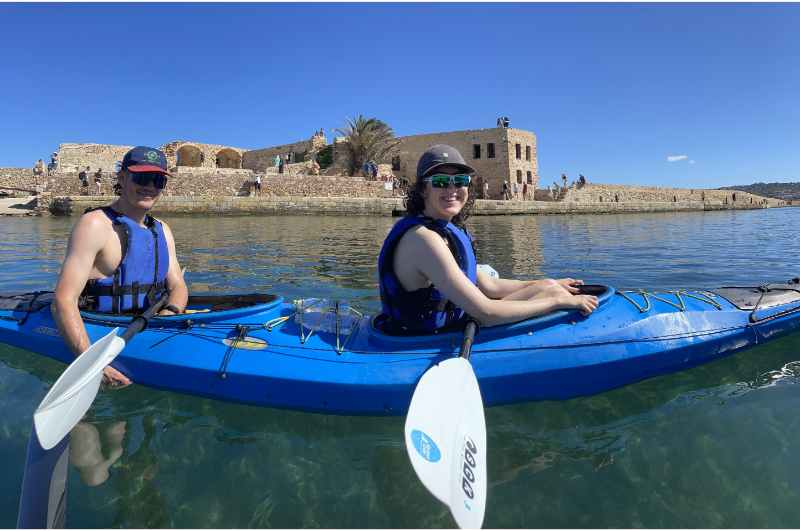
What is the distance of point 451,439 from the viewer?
7.06ft

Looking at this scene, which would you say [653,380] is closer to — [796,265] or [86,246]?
[86,246]

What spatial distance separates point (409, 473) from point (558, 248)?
10614 mm

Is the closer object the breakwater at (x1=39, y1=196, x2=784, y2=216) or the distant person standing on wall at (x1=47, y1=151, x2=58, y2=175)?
the breakwater at (x1=39, y1=196, x2=784, y2=216)

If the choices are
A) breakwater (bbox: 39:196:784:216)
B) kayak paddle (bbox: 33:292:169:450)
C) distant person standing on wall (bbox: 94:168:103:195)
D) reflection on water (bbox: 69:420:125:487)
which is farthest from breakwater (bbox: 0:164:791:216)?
kayak paddle (bbox: 33:292:169:450)

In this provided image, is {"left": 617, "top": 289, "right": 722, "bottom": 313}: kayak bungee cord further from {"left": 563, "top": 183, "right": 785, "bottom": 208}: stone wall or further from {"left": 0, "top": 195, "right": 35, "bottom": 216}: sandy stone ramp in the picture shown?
{"left": 563, "top": 183, "right": 785, "bottom": 208}: stone wall

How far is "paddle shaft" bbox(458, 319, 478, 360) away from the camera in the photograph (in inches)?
105

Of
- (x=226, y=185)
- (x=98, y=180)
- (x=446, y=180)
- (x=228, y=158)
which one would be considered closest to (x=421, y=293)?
(x=446, y=180)

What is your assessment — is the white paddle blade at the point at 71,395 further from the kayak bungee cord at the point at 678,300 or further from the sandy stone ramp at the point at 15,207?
the sandy stone ramp at the point at 15,207

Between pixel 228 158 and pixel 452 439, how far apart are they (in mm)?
39166

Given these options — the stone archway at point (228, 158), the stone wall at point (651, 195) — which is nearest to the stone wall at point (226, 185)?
the stone archway at point (228, 158)

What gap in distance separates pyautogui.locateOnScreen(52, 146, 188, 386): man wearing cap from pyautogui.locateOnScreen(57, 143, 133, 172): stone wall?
3009 centimetres

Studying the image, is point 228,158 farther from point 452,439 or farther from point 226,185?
point 452,439

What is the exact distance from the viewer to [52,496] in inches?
77.3

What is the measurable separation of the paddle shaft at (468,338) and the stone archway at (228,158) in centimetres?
3617
